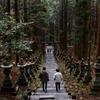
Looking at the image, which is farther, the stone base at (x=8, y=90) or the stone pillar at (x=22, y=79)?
the stone pillar at (x=22, y=79)

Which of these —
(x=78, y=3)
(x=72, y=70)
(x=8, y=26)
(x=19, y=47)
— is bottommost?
(x=72, y=70)

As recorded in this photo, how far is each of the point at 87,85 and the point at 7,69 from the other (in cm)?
602

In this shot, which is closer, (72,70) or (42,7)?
(72,70)

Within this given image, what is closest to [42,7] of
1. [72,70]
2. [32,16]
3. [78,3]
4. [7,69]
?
[32,16]

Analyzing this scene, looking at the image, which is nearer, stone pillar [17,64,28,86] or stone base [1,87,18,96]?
stone base [1,87,18,96]

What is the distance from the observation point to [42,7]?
46.9m

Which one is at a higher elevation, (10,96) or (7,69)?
(7,69)

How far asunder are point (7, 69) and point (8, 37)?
324 cm

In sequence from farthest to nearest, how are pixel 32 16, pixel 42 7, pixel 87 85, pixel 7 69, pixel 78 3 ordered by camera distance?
pixel 42 7 → pixel 32 16 → pixel 78 3 → pixel 87 85 → pixel 7 69

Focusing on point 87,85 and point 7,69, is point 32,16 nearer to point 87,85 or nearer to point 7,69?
point 87,85

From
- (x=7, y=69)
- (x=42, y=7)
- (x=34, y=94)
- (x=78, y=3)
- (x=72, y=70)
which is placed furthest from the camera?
(x=42, y=7)

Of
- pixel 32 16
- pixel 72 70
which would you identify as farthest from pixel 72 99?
pixel 32 16

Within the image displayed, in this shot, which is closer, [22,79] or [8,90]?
[8,90]

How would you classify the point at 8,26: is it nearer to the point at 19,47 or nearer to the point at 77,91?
the point at 19,47
